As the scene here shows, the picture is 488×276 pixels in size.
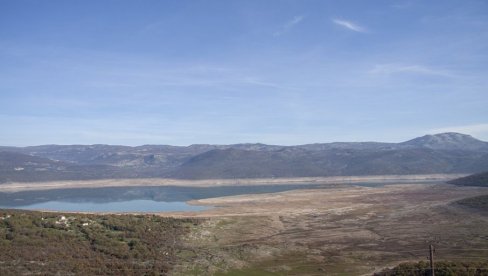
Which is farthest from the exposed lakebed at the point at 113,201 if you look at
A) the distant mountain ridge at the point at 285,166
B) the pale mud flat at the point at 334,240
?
the distant mountain ridge at the point at 285,166

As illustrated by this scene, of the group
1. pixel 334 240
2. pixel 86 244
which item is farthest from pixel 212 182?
pixel 86 244

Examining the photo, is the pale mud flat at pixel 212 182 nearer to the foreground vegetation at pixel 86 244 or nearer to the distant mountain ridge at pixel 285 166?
the distant mountain ridge at pixel 285 166

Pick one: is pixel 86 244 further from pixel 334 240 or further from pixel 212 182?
pixel 212 182

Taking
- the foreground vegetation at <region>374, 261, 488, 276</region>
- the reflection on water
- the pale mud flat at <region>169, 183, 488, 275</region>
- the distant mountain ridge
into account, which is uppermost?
the distant mountain ridge

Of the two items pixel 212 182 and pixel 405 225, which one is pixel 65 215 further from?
pixel 212 182

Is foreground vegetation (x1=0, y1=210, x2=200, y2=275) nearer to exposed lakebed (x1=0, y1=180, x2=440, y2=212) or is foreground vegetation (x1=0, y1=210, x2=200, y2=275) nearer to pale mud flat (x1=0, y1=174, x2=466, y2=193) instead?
exposed lakebed (x1=0, y1=180, x2=440, y2=212)

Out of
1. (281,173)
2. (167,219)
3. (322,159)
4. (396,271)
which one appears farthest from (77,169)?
(396,271)

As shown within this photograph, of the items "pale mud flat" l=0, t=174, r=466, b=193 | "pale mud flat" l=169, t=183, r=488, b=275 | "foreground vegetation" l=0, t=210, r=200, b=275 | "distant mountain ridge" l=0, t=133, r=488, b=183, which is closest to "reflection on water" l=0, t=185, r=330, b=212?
"pale mud flat" l=169, t=183, r=488, b=275
